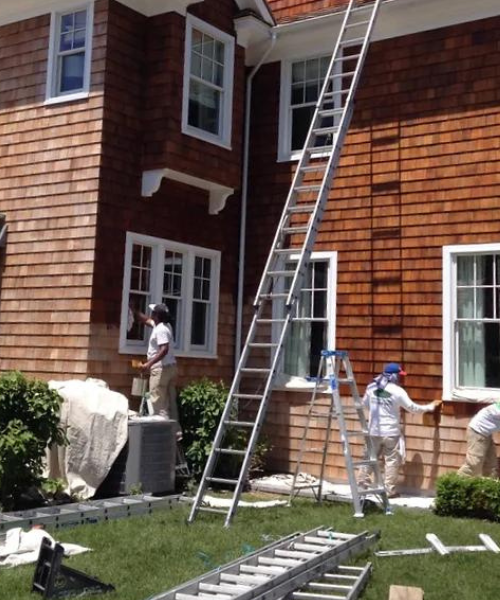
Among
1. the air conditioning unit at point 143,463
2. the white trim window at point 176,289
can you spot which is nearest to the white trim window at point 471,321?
the white trim window at point 176,289

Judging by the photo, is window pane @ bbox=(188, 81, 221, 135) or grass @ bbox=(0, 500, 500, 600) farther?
window pane @ bbox=(188, 81, 221, 135)

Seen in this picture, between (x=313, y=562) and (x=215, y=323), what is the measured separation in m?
6.47

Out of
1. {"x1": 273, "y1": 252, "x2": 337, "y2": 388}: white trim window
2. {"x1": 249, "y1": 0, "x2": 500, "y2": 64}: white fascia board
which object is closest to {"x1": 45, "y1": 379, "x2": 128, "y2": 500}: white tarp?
{"x1": 273, "y1": 252, "x2": 337, "y2": 388}: white trim window

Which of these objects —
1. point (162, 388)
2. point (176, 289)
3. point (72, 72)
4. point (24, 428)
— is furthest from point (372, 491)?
point (72, 72)

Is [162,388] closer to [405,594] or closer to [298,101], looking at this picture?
[298,101]

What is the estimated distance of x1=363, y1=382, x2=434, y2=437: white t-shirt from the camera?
970 centimetres

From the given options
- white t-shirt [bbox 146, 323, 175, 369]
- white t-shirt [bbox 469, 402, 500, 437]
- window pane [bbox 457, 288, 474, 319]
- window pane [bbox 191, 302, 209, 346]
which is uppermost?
window pane [bbox 457, 288, 474, 319]

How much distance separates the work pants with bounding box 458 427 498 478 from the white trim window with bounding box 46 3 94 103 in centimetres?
664

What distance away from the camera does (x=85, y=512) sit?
766 centimetres

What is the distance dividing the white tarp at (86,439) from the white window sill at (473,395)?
411 centimetres

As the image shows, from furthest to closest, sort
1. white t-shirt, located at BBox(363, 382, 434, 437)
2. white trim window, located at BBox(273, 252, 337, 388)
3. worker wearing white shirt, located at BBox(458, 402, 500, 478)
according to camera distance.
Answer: white trim window, located at BBox(273, 252, 337, 388), white t-shirt, located at BBox(363, 382, 434, 437), worker wearing white shirt, located at BBox(458, 402, 500, 478)

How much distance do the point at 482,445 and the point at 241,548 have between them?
3.88 meters

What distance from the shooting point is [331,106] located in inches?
473

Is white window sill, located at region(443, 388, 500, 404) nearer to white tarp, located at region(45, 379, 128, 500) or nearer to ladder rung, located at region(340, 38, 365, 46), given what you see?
white tarp, located at region(45, 379, 128, 500)
